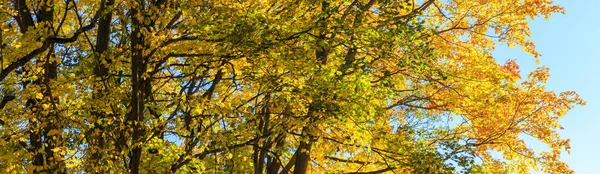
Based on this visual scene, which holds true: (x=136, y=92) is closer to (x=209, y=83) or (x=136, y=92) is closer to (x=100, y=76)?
(x=100, y=76)

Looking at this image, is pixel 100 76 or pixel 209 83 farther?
pixel 209 83

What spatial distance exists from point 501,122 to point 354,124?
5059 mm

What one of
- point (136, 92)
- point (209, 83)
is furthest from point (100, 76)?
point (209, 83)

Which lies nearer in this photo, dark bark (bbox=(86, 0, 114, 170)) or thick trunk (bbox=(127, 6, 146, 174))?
thick trunk (bbox=(127, 6, 146, 174))

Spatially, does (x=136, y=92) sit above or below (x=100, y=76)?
below

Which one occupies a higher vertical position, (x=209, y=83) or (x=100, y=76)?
(x=209, y=83)

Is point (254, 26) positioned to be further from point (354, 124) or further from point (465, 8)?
point (465, 8)

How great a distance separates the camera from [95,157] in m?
7.22

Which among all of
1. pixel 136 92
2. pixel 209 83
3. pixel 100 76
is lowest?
pixel 136 92

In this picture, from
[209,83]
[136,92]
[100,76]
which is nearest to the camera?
[136,92]

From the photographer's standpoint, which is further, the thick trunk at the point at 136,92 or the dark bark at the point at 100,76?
the dark bark at the point at 100,76

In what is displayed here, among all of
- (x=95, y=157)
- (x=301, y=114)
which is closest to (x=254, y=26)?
(x=301, y=114)

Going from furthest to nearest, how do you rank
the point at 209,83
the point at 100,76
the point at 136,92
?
the point at 209,83, the point at 100,76, the point at 136,92

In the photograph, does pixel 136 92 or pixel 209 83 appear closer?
pixel 136 92
